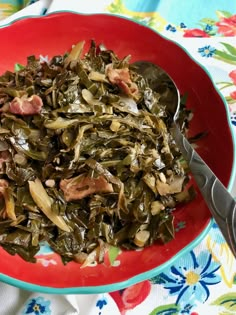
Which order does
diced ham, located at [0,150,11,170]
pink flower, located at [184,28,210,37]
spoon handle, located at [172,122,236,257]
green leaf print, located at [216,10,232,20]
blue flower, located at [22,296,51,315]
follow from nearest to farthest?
spoon handle, located at [172,122,236,257] < blue flower, located at [22,296,51,315] < diced ham, located at [0,150,11,170] < pink flower, located at [184,28,210,37] < green leaf print, located at [216,10,232,20]

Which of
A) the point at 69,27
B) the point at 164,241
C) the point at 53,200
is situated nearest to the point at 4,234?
the point at 53,200

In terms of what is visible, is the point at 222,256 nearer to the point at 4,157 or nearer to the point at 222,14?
the point at 4,157

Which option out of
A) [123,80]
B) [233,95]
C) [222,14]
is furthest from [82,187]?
[222,14]

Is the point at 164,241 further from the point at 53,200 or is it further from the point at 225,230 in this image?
the point at 53,200

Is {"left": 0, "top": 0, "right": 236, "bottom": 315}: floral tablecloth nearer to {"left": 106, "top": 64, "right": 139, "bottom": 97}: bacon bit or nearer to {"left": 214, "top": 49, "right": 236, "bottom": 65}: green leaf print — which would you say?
{"left": 214, "top": 49, "right": 236, "bottom": 65}: green leaf print

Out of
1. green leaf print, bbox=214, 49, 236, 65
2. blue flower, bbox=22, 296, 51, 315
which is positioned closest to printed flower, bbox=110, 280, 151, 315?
blue flower, bbox=22, 296, 51, 315

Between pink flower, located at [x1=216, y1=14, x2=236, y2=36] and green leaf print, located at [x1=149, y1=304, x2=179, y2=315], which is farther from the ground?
pink flower, located at [x1=216, y1=14, x2=236, y2=36]

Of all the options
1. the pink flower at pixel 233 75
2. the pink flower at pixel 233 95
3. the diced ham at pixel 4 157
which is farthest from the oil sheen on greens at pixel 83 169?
the pink flower at pixel 233 75

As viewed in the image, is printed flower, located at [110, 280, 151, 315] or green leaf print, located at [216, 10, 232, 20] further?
green leaf print, located at [216, 10, 232, 20]
